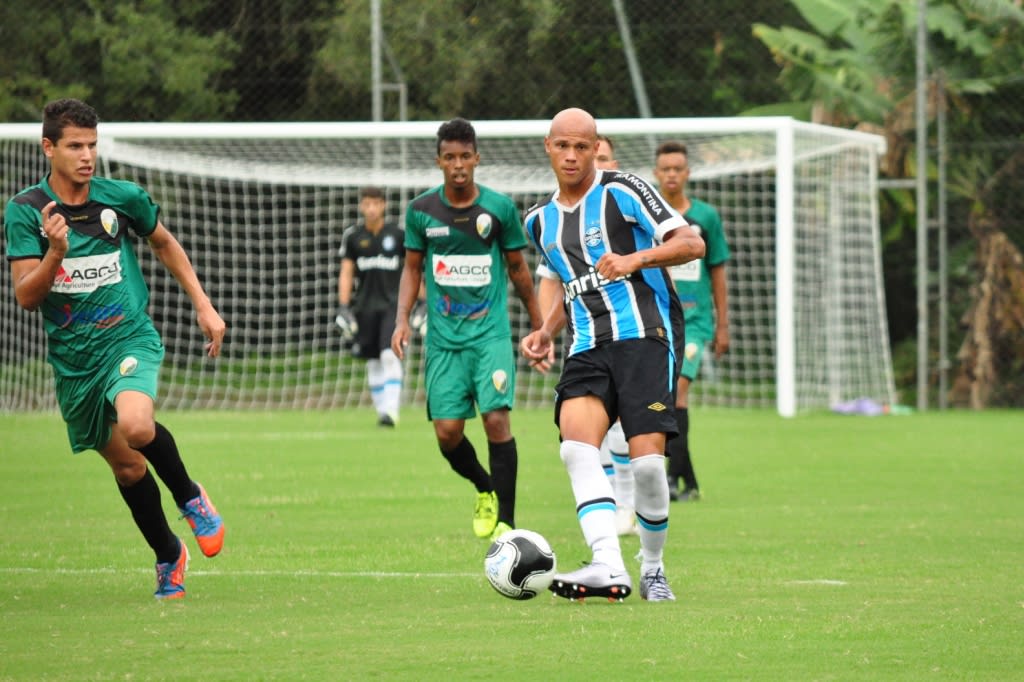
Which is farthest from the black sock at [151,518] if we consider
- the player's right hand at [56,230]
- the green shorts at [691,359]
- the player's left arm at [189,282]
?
the green shorts at [691,359]

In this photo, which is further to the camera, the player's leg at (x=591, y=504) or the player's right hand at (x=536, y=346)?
the player's right hand at (x=536, y=346)

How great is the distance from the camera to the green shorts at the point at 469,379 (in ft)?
30.0

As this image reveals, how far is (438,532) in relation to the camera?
969 centimetres

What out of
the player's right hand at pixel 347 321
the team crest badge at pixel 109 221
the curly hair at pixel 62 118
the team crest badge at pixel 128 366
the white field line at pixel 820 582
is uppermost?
the curly hair at pixel 62 118

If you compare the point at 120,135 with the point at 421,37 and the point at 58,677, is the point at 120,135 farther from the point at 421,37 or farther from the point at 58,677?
the point at 58,677

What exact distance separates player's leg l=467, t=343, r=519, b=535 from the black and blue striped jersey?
6.29 feet

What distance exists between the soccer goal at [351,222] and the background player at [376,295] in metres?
1.73

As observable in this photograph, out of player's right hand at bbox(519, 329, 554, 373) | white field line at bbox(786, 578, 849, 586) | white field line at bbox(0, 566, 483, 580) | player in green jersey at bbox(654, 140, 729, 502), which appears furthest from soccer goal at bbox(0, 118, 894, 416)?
player's right hand at bbox(519, 329, 554, 373)

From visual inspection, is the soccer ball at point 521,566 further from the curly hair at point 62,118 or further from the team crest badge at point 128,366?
the curly hair at point 62,118

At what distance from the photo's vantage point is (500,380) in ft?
29.9

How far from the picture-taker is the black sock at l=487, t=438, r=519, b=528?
8.89 meters

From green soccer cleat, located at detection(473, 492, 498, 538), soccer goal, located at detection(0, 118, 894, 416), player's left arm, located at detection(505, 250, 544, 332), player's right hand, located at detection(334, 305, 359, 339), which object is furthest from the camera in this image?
soccer goal, located at detection(0, 118, 894, 416)

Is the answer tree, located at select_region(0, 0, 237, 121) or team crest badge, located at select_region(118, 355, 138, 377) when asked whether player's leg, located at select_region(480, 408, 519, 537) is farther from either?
tree, located at select_region(0, 0, 237, 121)

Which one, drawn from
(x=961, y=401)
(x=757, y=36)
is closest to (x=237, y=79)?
(x=757, y=36)
